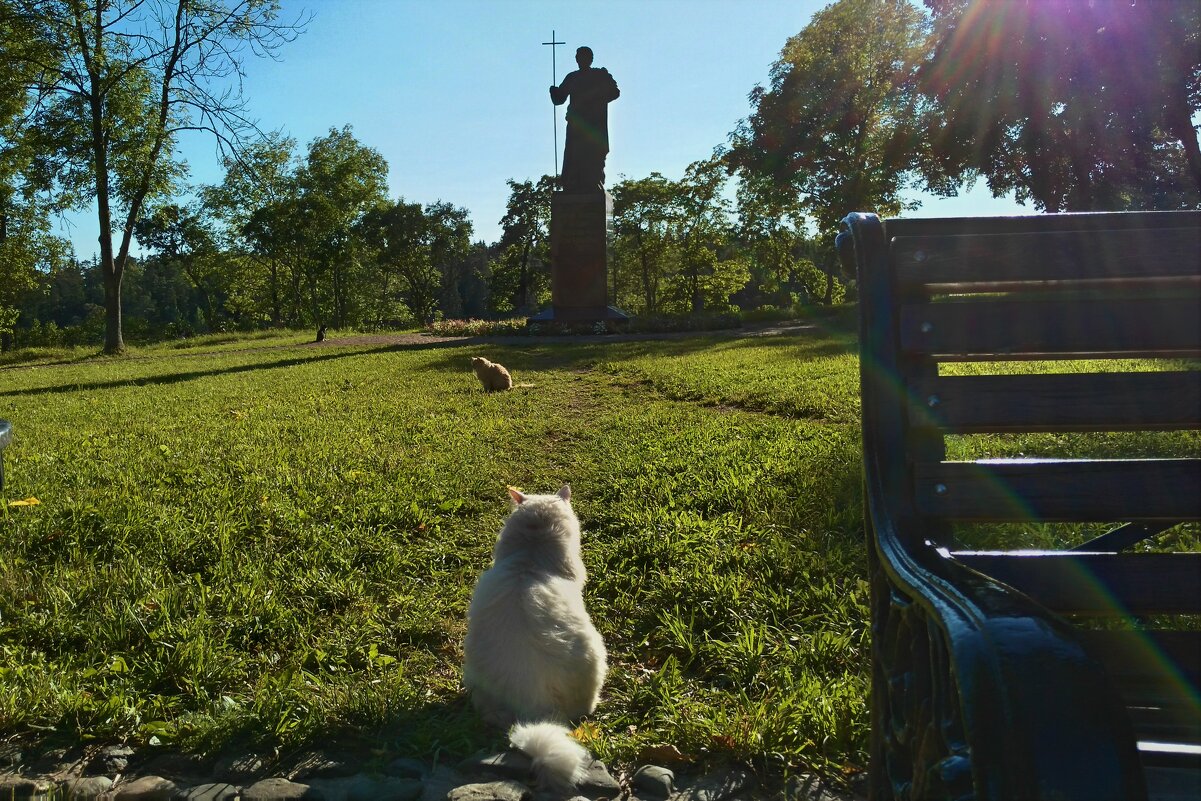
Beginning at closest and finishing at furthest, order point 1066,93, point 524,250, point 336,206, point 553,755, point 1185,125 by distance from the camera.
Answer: point 553,755 < point 1185,125 < point 1066,93 < point 336,206 < point 524,250

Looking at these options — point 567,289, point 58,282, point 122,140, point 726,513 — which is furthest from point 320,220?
point 58,282

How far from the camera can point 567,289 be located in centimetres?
1917

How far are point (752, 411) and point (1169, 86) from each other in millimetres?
19871

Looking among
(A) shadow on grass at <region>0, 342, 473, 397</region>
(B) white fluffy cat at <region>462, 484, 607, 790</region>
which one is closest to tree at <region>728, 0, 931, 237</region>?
(A) shadow on grass at <region>0, 342, 473, 397</region>

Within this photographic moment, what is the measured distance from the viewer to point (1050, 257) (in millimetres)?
1361

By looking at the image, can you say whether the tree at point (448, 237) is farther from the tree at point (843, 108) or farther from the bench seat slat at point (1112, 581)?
the bench seat slat at point (1112, 581)

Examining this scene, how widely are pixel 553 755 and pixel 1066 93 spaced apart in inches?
974

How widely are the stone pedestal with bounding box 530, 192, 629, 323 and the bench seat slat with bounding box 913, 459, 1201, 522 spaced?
17.6m

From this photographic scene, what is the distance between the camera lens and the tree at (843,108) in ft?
91.6

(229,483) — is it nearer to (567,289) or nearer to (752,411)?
(752,411)

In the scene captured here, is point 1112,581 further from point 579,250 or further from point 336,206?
point 336,206

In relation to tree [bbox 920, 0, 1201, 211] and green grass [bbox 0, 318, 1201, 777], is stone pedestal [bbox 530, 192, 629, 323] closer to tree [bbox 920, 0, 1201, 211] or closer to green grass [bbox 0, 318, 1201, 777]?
green grass [bbox 0, 318, 1201, 777]

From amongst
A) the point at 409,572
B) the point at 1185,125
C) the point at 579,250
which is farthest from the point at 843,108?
the point at 409,572

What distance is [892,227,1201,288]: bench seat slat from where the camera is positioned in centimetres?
132
